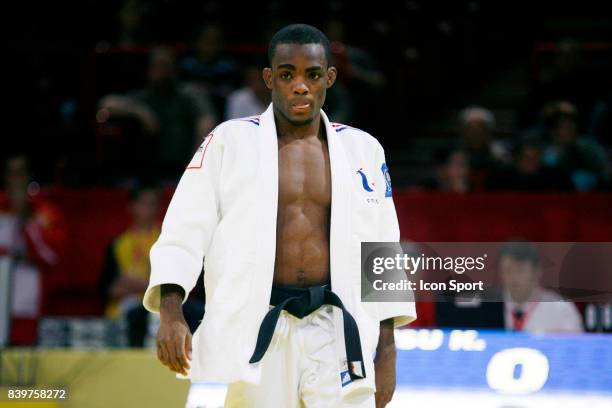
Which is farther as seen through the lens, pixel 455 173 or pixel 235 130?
pixel 455 173

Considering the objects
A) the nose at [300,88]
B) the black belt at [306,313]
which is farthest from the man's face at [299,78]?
the black belt at [306,313]

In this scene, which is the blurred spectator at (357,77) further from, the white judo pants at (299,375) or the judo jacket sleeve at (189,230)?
the white judo pants at (299,375)

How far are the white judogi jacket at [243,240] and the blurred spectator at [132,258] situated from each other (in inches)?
127

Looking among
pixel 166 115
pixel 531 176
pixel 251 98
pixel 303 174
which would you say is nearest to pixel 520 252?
pixel 531 176

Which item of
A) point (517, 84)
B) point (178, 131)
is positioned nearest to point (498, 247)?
point (178, 131)

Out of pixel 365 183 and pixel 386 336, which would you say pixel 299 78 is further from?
pixel 386 336

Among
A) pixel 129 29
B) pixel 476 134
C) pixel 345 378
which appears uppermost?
pixel 129 29

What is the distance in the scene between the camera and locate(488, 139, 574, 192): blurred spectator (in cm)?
711

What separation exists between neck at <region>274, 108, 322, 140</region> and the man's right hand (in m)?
0.72

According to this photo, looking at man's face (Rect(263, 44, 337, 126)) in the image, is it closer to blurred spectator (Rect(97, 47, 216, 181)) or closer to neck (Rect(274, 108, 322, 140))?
neck (Rect(274, 108, 322, 140))

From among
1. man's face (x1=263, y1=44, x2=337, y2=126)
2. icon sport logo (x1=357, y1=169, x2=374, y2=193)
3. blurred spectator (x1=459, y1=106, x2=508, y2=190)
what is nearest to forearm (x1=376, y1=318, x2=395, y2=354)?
Answer: icon sport logo (x1=357, y1=169, x2=374, y2=193)

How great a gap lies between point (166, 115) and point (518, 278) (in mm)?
2987

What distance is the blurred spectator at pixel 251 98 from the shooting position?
753 centimetres

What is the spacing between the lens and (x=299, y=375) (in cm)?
329
